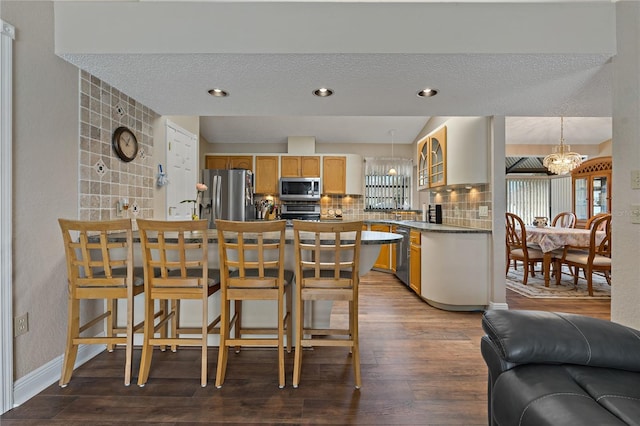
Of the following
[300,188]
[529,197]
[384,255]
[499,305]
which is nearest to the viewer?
[499,305]

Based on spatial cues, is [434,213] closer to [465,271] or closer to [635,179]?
[465,271]

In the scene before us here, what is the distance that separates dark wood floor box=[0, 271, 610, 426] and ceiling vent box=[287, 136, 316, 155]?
411 centimetres

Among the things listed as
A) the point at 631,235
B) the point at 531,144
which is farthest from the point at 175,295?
the point at 531,144

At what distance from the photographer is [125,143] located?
2688mm

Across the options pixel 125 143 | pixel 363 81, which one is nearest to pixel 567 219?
pixel 363 81

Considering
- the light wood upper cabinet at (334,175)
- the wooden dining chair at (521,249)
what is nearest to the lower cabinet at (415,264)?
the wooden dining chair at (521,249)

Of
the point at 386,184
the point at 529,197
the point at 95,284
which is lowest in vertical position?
the point at 95,284

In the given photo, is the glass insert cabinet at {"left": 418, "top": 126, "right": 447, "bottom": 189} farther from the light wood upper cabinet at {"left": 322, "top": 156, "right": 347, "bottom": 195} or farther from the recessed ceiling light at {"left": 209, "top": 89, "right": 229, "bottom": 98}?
the recessed ceiling light at {"left": 209, "top": 89, "right": 229, "bottom": 98}

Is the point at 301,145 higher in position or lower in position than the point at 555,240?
higher

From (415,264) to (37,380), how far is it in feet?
11.7

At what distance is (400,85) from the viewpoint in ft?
7.68

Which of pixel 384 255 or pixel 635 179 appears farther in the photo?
pixel 384 255

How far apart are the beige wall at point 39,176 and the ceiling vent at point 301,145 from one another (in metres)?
4.07

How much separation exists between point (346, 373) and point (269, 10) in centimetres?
240
